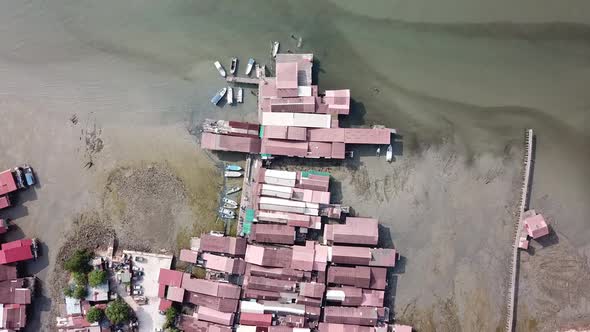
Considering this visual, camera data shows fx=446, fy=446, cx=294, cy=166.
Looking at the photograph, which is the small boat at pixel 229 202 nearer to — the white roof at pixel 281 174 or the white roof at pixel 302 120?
the white roof at pixel 281 174

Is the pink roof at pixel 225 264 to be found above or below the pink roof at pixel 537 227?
below

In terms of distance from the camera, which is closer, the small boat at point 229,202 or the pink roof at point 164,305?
the pink roof at point 164,305

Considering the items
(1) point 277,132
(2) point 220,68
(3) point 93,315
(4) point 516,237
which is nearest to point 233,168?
(1) point 277,132

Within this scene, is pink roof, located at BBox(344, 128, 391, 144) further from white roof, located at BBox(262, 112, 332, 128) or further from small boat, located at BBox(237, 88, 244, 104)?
small boat, located at BBox(237, 88, 244, 104)

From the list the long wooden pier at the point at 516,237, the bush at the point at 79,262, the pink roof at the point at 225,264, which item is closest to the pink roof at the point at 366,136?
the long wooden pier at the point at 516,237

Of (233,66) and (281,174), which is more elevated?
(233,66)

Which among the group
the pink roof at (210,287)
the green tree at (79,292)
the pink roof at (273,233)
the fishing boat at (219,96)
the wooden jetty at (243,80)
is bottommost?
the green tree at (79,292)

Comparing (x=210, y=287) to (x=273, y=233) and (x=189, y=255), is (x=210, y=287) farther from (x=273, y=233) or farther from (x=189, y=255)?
(x=273, y=233)

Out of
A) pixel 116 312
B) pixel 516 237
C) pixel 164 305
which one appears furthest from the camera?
pixel 516 237
